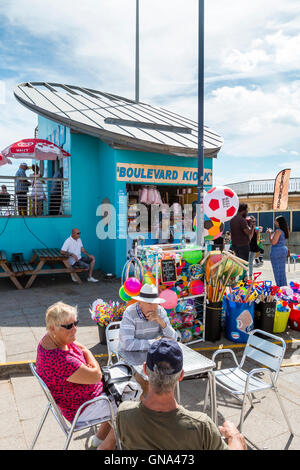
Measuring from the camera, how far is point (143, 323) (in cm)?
370

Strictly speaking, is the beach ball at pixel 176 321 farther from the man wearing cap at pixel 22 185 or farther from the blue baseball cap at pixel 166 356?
the man wearing cap at pixel 22 185

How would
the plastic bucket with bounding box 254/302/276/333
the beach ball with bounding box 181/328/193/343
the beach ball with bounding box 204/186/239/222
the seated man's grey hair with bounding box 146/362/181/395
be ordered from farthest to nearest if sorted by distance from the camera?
the beach ball with bounding box 204/186/239/222 < the plastic bucket with bounding box 254/302/276/333 < the beach ball with bounding box 181/328/193/343 < the seated man's grey hair with bounding box 146/362/181/395

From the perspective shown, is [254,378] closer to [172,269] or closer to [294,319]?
[172,269]

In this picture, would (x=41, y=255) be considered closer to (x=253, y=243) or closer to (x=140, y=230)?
(x=140, y=230)

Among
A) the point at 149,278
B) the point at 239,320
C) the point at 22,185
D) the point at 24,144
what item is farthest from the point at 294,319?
the point at 22,185

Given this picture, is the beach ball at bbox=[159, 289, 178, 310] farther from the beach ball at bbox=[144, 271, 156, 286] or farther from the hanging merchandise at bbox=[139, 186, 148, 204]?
the hanging merchandise at bbox=[139, 186, 148, 204]

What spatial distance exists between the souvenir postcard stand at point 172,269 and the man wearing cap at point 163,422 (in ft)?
8.84

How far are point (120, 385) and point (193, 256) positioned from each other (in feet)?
8.39

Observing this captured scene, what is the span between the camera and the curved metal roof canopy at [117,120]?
9.77 m

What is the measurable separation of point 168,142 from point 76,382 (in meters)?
8.62

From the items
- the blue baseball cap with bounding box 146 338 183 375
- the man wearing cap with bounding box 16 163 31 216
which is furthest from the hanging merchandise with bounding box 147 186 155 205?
the blue baseball cap with bounding box 146 338 183 375

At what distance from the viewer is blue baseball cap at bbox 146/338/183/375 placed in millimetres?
2074

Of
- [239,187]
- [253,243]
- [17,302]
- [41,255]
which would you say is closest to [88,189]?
[41,255]

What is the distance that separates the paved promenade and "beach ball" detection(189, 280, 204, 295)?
2.65ft
